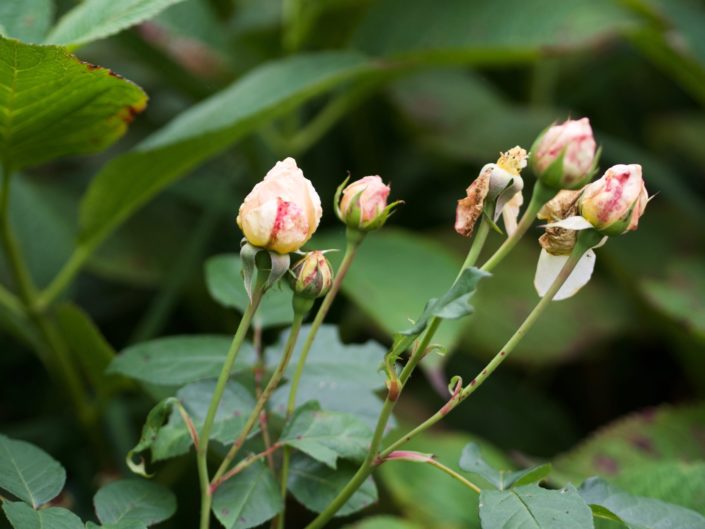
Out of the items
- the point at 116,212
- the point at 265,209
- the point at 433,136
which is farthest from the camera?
the point at 433,136

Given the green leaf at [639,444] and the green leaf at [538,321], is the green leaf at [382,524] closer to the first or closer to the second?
the green leaf at [639,444]

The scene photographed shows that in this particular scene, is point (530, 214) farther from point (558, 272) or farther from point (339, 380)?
point (339, 380)

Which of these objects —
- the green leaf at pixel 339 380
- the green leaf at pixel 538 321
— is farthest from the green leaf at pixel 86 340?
the green leaf at pixel 538 321

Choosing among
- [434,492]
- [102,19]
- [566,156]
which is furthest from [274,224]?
[434,492]

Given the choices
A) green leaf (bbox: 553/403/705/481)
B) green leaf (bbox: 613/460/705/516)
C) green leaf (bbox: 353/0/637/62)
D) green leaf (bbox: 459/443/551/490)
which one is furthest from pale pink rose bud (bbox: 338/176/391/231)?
green leaf (bbox: 353/0/637/62)

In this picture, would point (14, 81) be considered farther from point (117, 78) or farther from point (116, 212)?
point (116, 212)

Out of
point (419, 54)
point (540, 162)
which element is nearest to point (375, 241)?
point (419, 54)
